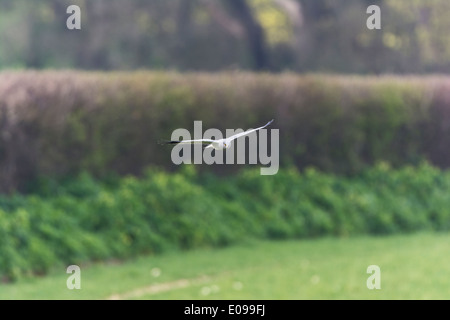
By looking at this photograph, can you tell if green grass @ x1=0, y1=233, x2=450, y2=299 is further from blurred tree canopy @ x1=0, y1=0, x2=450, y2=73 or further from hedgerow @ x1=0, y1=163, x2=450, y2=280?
blurred tree canopy @ x1=0, y1=0, x2=450, y2=73

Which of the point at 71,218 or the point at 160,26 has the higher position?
the point at 160,26

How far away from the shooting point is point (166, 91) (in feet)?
45.4

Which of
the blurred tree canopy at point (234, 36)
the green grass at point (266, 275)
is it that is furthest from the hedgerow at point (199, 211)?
the blurred tree canopy at point (234, 36)

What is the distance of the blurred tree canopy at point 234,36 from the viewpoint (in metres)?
20.1

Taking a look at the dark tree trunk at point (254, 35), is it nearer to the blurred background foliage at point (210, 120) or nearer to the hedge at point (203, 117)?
the blurred background foliage at point (210, 120)

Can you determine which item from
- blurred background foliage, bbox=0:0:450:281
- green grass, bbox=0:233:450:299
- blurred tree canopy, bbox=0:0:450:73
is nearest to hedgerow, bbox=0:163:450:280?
blurred background foliage, bbox=0:0:450:281

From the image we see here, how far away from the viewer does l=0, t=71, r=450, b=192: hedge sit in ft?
40.1

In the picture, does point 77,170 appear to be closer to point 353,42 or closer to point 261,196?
point 261,196

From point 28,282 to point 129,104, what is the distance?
4.37m

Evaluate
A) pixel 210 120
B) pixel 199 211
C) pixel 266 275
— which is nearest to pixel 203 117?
pixel 210 120

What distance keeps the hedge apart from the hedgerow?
36 cm
